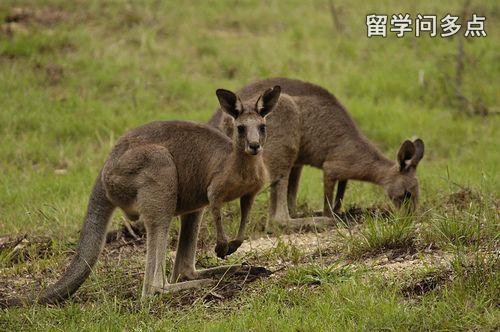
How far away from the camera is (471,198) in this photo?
7230mm

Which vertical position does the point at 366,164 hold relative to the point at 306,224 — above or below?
above

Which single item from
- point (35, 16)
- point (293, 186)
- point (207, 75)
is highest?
point (35, 16)

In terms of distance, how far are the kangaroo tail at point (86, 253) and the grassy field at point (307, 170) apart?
0.17 meters

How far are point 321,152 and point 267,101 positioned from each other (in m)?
2.35

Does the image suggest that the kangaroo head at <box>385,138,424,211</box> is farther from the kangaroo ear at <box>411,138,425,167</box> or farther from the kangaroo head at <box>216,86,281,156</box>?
the kangaroo head at <box>216,86,281,156</box>

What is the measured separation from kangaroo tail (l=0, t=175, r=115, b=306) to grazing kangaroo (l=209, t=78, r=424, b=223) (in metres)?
1.87

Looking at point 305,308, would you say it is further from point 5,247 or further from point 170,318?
point 5,247

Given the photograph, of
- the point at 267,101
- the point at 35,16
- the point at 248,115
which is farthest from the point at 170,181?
the point at 35,16

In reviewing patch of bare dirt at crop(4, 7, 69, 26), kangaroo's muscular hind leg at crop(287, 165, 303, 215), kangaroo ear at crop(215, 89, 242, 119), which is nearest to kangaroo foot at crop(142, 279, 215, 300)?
kangaroo ear at crop(215, 89, 242, 119)

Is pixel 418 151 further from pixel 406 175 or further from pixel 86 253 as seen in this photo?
pixel 86 253

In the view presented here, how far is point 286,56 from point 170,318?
724 centimetres

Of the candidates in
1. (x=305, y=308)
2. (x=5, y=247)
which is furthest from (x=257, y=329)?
(x=5, y=247)

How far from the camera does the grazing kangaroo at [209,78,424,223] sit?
7.54m

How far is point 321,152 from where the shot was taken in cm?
792
